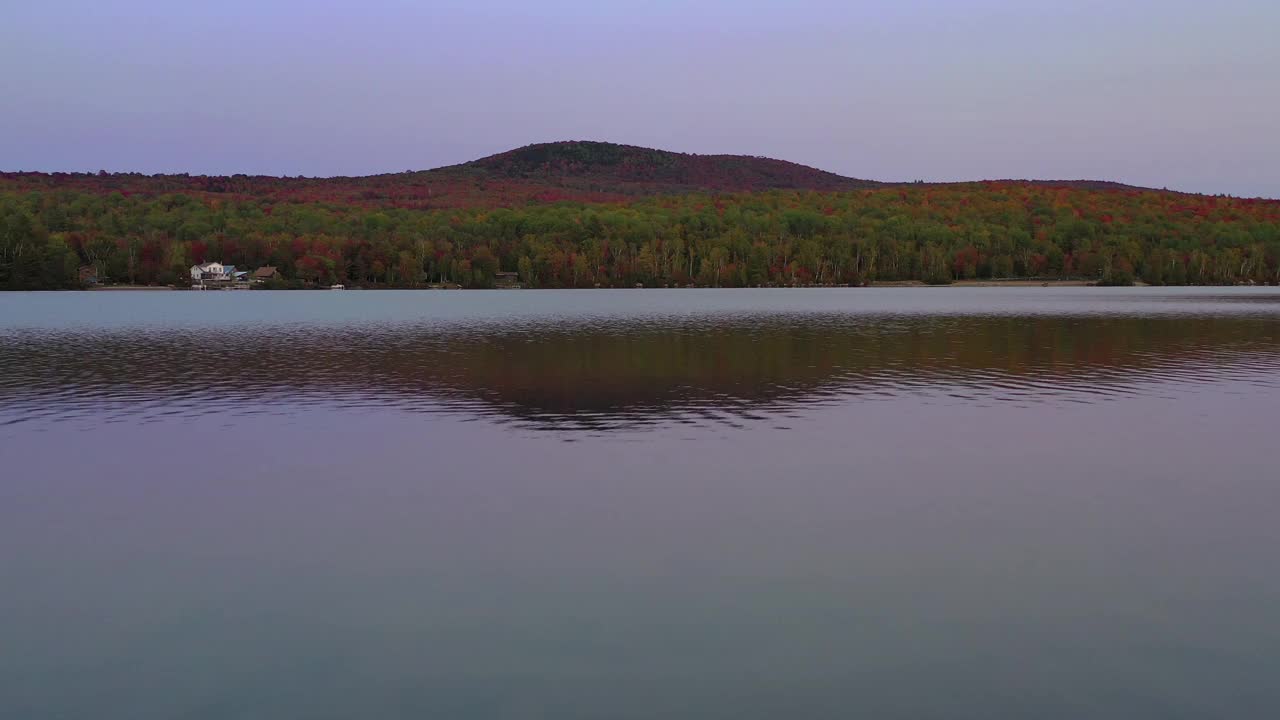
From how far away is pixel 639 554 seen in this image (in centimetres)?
1652

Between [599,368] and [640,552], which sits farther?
[599,368]

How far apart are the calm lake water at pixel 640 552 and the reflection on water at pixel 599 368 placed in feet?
1.87

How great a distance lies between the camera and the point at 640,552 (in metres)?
16.6

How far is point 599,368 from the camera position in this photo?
46.3 m

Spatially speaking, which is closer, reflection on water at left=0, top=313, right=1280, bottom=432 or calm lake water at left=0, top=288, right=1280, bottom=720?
calm lake water at left=0, top=288, right=1280, bottom=720

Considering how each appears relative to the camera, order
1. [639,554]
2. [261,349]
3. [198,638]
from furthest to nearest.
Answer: [261,349] → [639,554] → [198,638]

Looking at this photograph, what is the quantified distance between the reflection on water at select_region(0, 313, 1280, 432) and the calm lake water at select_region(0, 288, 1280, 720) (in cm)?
57

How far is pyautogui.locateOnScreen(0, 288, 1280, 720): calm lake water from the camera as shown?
11.5 metres

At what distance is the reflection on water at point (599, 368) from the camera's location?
113 feet

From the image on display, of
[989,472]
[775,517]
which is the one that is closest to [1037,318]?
[989,472]

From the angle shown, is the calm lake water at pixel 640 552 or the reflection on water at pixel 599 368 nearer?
the calm lake water at pixel 640 552

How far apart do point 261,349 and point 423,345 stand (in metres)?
9.37

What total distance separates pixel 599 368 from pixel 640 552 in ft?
98.0

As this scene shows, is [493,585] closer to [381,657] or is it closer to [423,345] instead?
[381,657]
